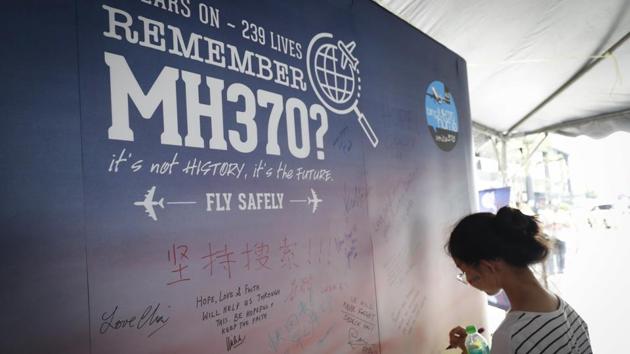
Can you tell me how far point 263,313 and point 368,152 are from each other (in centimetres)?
69

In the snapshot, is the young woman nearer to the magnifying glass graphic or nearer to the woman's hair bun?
the woman's hair bun

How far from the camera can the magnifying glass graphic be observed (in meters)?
1.22

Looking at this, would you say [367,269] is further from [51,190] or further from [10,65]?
[10,65]

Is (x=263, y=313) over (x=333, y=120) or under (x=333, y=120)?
under

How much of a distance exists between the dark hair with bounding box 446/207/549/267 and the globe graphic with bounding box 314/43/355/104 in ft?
1.91

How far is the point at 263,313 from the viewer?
970mm

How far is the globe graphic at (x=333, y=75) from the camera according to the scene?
48.6 inches

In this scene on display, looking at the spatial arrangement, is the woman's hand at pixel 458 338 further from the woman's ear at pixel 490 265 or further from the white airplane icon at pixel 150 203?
the white airplane icon at pixel 150 203

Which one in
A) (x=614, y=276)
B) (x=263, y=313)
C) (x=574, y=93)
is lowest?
(x=614, y=276)

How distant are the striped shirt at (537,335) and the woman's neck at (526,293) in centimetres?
2

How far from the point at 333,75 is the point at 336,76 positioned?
2 centimetres

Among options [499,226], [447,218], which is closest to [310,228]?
[499,226]
